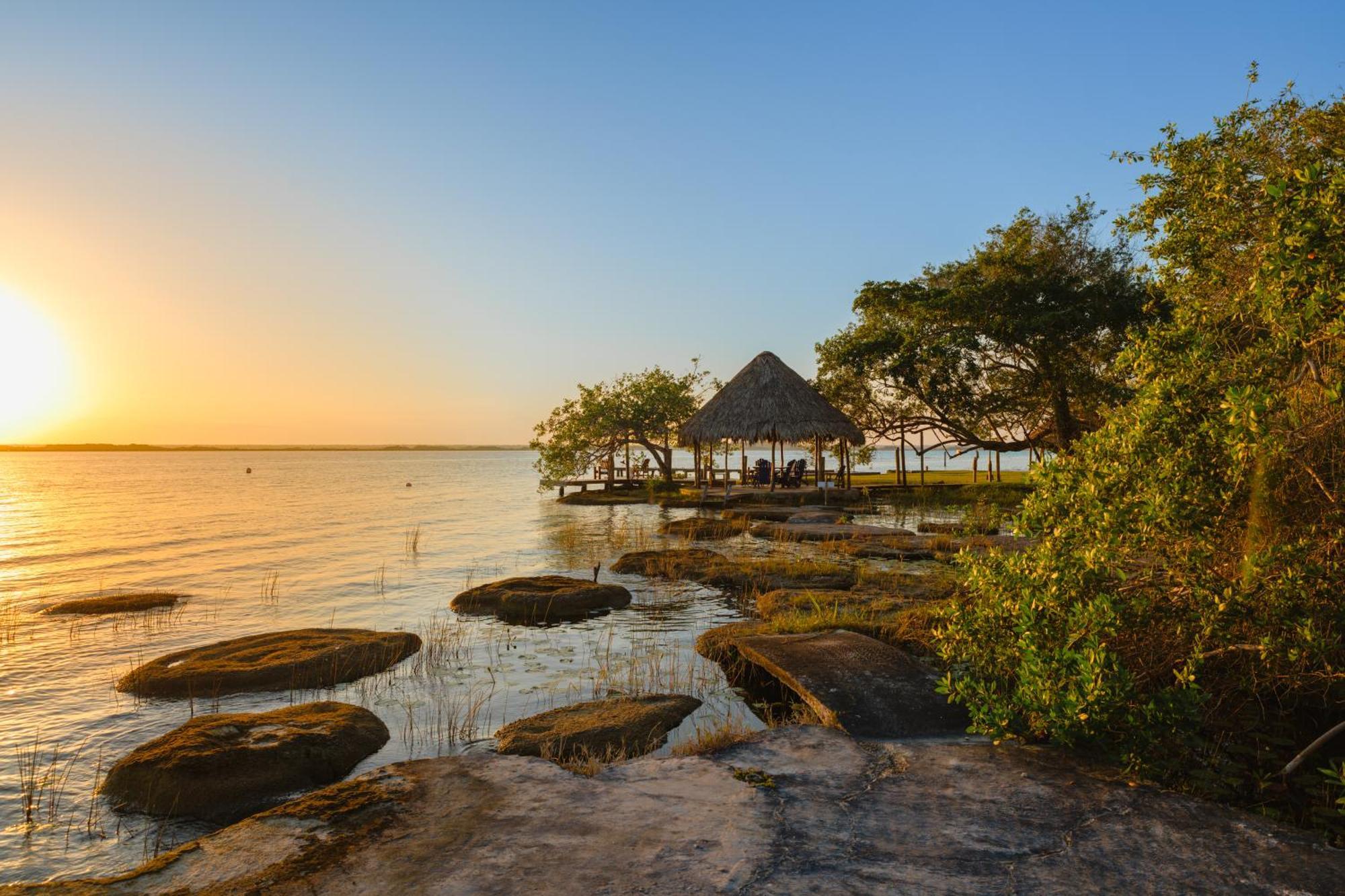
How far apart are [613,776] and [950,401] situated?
77.4 ft

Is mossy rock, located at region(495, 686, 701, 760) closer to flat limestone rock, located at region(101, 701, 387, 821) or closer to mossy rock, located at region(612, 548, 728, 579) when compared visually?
flat limestone rock, located at region(101, 701, 387, 821)

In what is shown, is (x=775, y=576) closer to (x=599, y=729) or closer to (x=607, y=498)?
(x=599, y=729)

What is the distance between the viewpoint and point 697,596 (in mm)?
12109

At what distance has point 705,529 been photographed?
19297 mm

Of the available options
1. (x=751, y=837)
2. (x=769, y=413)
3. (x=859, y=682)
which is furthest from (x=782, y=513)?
(x=751, y=837)

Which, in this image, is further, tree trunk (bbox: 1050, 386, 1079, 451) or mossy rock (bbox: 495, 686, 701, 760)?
tree trunk (bbox: 1050, 386, 1079, 451)

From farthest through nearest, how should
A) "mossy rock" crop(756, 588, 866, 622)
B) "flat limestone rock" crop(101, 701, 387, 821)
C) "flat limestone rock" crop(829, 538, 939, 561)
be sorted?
"flat limestone rock" crop(829, 538, 939, 561), "mossy rock" crop(756, 588, 866, 622), "flat limestone rock" crop(101, 701, 387, 821)

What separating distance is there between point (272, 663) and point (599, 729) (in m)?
4.16

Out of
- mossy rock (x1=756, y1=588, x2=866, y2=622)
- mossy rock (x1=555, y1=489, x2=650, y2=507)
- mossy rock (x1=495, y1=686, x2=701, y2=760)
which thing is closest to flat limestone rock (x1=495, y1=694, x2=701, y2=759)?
mossy rock (x1=495, y1=686, x2=701, y2=760)

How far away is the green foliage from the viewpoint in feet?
13.8

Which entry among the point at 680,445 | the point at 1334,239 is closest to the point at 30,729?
the point at 1334,239

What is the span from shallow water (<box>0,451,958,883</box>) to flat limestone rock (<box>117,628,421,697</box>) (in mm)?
213

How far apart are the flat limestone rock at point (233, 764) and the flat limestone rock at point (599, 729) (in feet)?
3.90

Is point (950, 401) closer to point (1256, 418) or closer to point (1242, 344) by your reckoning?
point (1242, 344)
